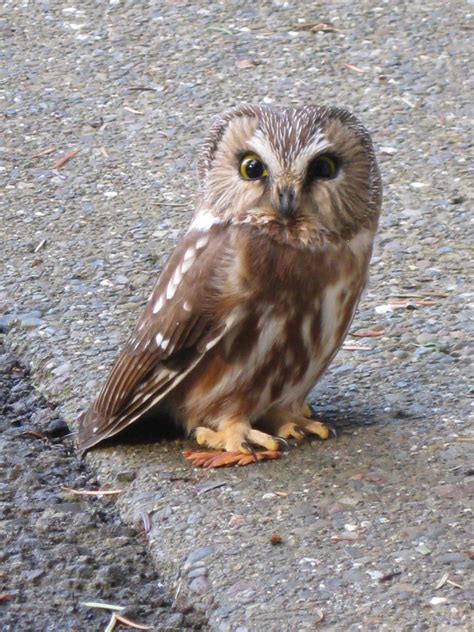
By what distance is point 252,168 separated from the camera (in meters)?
4.27

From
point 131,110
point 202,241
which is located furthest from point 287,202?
point 131,110

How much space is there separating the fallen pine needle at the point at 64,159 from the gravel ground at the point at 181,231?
35mm

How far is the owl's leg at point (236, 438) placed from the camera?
14.4ft

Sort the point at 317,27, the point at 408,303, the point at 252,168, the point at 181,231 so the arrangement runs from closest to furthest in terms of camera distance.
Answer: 1. the point at 252,168
2. the point at 408,303
3. the point at 181,231
4. the point at 317,27

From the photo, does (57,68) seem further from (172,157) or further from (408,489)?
(408,489)

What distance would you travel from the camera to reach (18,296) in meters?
5.52

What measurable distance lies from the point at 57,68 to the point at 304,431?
3898 mm

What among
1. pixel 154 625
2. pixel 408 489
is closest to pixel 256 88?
pixel 408 489

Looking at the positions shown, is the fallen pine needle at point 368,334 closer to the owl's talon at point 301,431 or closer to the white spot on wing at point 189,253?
the owl's talon at point 301,431

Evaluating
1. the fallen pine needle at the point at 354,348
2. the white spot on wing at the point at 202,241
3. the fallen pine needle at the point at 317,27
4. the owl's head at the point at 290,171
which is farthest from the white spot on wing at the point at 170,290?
the fallen pine needle at the point at 317,27

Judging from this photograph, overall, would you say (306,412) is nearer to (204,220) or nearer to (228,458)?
(228,458)

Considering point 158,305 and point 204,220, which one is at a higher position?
point 204,220

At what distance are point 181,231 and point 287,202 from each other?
6.32ft

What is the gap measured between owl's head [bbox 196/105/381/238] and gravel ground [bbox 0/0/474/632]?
76 cm
